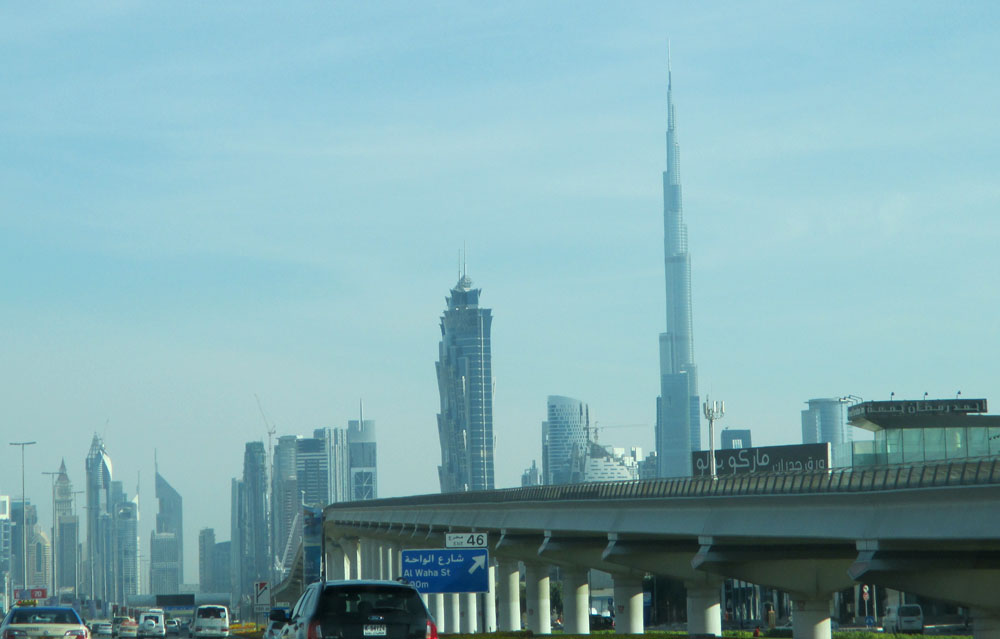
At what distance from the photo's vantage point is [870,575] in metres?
35.7

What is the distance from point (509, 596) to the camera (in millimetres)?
93188

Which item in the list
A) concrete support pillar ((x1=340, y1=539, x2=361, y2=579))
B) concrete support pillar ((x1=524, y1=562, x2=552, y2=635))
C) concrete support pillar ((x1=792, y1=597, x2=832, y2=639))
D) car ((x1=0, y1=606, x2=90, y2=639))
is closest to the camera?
car ((x1=0, y1=606, x2=90, y2=639))

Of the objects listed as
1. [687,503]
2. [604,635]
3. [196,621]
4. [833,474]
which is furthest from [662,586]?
[833,474]

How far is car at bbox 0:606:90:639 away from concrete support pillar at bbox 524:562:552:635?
51.3 m

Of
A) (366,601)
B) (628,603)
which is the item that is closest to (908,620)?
(628,603)

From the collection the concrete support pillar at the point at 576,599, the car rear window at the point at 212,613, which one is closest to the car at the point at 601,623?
the concrete support pillar at the point at 576,599

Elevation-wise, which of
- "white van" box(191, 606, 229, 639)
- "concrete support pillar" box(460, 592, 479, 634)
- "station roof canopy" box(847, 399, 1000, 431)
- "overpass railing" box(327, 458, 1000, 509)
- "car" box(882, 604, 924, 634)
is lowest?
"concrete support pillar" box(460, 592, 479, 634)

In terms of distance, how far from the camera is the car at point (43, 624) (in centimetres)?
3166

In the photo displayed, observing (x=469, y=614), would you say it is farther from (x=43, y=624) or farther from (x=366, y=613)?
(x=366, y=613)

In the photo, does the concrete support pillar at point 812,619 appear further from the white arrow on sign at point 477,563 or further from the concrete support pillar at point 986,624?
the concrete support pillar at point 986,624

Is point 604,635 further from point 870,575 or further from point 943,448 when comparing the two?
point 943,448

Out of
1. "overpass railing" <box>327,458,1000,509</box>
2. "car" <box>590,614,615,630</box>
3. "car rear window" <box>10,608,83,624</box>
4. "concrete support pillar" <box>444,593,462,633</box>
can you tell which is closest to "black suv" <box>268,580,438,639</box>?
"car rear window" <box>10,608,83,624</box>

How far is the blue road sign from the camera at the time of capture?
47.8 meters

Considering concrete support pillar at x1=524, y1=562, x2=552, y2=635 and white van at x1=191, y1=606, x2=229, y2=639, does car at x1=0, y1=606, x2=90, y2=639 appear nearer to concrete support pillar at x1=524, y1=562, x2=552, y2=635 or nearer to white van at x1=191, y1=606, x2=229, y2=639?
white van at x1=191, y1=606, x2=229, y2=639
